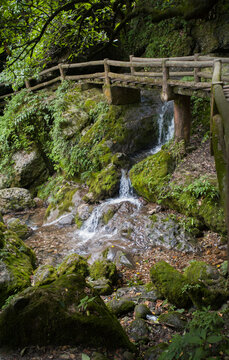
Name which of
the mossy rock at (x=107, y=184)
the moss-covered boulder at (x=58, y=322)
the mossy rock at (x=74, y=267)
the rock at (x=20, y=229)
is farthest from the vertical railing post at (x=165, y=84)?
the moss-covered boulder at (x=58, y=322)

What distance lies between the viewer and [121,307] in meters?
4.89

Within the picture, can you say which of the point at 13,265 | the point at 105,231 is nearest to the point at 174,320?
the point at 13,265

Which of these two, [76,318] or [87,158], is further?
[87,158]

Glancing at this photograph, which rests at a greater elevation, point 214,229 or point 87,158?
point 87,158

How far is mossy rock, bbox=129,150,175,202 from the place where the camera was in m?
8.71

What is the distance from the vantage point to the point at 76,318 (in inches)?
120

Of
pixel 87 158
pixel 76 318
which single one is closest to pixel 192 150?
pixel 87 158

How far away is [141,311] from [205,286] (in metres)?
1.24

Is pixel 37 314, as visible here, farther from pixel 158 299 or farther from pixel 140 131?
pixel 140 131

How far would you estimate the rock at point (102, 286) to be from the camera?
19.1 feet

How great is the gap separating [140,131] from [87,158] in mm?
2525

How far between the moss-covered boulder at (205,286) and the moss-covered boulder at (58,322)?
1.75 m

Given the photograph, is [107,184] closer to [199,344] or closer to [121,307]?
[121,307]

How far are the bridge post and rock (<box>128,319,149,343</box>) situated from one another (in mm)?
6430
